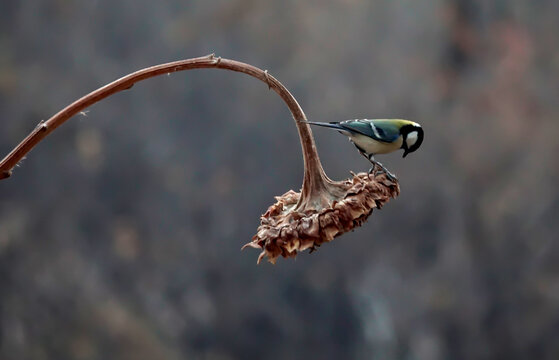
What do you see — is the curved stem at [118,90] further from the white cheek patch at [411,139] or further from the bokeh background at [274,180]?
the bokeh background at [274,180]

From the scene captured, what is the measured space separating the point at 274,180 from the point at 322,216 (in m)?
3.82

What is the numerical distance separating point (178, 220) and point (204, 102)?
36.8 inches

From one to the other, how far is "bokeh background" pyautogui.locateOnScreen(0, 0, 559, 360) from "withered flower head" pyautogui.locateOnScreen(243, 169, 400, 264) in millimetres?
3654

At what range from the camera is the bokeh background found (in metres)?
5.04

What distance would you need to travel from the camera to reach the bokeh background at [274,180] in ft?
16.5

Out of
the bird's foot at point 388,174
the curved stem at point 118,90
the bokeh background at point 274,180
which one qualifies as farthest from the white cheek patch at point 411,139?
the bokeh background at point 274,180

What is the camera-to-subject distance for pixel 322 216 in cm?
143

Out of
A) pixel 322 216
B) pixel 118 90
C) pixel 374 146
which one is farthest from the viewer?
pixel 374 146

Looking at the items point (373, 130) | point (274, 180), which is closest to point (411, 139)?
point (373, 130)

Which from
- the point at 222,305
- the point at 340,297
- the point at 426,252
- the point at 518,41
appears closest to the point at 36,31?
the point at 222,305

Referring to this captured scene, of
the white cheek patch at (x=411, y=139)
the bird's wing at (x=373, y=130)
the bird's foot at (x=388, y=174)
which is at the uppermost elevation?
the white cheek patch at (x=411, y=139)

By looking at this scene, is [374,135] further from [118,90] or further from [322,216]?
[118,90]

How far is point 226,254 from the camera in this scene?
528cm

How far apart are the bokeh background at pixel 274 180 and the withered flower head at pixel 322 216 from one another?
3654mm
